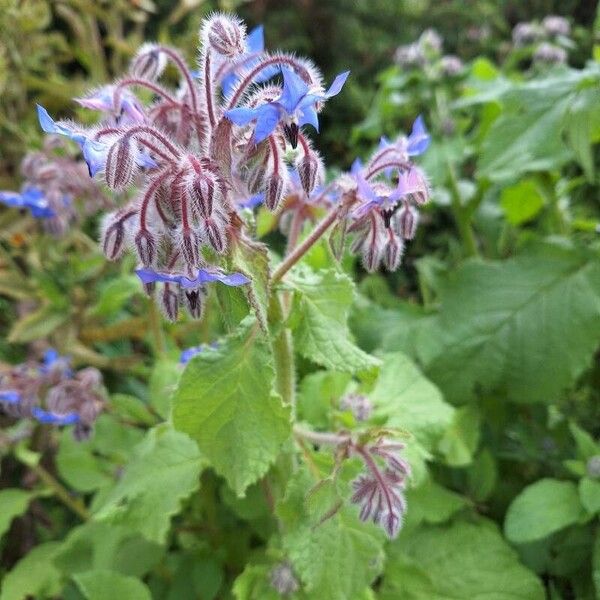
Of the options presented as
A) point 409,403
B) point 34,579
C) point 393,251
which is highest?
point 393,251

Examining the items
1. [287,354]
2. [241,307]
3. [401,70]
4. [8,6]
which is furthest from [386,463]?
[8,6]

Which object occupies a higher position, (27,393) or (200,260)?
(200,260)

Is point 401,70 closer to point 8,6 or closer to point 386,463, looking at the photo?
point 8,6

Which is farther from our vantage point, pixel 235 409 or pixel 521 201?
pixel 521 201

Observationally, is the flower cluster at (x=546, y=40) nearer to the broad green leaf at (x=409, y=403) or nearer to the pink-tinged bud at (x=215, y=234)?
the broad green leaf at (x=409, y=403)

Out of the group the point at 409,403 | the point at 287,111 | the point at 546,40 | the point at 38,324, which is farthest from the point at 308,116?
the point at 546,40

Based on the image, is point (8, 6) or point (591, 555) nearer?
point (591, 555)

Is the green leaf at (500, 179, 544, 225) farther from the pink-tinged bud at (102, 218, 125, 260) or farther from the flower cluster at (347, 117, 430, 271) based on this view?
the pink-tinged bud at (102, 218, 125, 260)

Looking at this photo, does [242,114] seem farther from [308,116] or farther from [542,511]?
[542,511]
